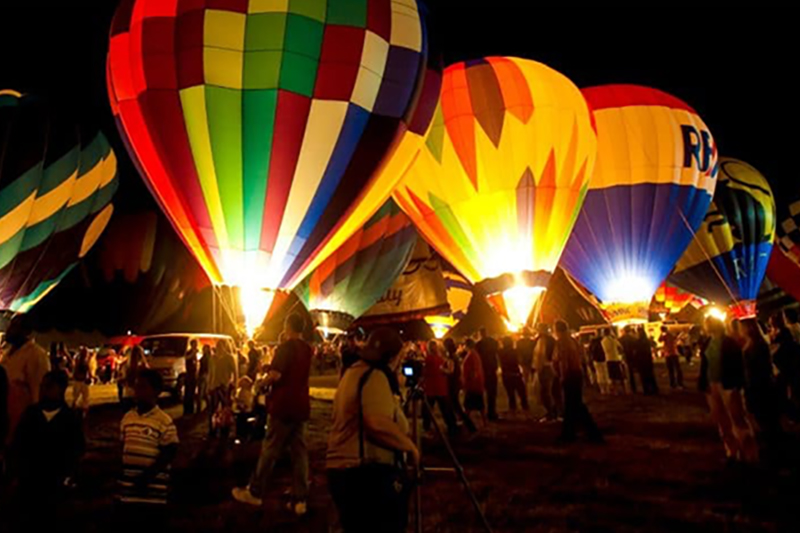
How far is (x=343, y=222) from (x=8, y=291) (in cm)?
→ 1185

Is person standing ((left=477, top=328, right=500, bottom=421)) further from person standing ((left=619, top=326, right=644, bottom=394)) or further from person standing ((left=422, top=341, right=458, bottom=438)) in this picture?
person standing ((left=619, top=326, right=644, bottom=394))

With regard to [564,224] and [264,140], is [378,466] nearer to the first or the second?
[264,140]

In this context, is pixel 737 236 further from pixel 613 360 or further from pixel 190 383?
pixel 190 383

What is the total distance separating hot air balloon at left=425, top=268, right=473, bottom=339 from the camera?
29938 mm

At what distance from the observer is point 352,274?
19.6 metres

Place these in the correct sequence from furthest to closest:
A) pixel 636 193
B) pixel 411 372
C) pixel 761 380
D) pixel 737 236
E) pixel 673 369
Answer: pixel 737 236 < pixel 636 193 < pixel 673 369 < pixel 761 380 < pixel 411 372

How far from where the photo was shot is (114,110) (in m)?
9.88

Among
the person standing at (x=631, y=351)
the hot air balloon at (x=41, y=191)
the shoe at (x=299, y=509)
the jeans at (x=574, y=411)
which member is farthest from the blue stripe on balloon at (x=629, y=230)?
the hot air balloon at (x=41, y=191)

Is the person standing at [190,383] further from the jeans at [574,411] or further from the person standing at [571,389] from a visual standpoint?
the jeans at [574,411]

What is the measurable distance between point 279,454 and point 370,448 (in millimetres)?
1991

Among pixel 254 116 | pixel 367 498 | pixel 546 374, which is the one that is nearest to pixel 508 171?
pixel 546 374

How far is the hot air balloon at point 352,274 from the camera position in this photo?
19375 mm

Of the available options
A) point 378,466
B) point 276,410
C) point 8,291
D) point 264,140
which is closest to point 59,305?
point 8,291

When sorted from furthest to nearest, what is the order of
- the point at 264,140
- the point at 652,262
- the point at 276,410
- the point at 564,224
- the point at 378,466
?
1. the point at 652,262
2. the point at 564,224
3. the point at 264,140
4. the point at 276,410
5. the point at 378,466
